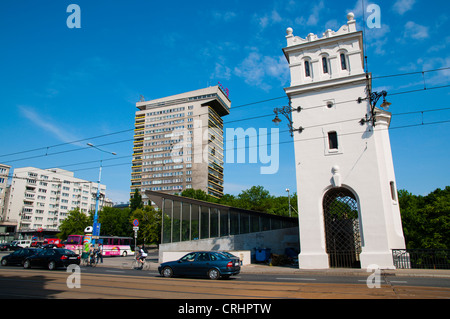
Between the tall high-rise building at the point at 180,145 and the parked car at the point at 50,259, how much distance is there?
78.3m

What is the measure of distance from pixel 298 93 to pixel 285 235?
51.1ft

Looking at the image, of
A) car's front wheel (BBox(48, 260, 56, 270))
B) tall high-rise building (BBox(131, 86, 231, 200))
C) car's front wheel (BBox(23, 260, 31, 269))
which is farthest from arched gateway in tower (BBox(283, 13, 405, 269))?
tall high-rise building (BBox(131, 86, 231, 200))

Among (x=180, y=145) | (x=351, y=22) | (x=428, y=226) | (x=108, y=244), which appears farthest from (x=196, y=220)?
(x=180, y=145)

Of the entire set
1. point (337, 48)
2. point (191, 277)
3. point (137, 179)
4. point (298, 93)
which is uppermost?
point (137, 179)

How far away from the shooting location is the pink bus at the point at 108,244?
38.0 meters

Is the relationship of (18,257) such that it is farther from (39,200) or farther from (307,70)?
(39,200)

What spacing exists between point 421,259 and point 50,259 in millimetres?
22997

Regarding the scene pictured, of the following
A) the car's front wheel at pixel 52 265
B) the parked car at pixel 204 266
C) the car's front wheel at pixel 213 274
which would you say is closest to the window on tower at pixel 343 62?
the parked car at pixel 204 266

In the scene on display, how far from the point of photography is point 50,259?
61.6 feet
